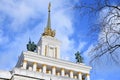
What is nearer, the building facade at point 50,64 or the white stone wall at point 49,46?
the building facade at point 50,64

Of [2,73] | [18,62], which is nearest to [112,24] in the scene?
[2,73]

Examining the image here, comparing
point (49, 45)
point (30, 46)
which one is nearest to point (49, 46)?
point (49, 45)

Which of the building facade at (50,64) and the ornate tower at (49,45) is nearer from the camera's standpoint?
the building facade at (50,64)

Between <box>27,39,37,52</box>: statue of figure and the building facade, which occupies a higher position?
<box>27,39,37,52</box>: statue of figure

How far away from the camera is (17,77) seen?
39.8 m

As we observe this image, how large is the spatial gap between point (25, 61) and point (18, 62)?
5.48 meters

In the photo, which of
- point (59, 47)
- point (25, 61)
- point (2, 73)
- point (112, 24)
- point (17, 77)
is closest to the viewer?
point (112, 24)

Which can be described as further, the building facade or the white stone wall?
the white stone wall

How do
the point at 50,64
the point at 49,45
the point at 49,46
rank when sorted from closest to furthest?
the point at 50,64 < the point at 49,46 < the point at 49,45

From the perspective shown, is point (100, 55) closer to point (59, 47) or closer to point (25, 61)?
point (25, 61)

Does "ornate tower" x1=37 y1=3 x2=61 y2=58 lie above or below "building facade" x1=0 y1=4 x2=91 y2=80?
above

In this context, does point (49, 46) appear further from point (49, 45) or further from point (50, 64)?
point (50, 64)

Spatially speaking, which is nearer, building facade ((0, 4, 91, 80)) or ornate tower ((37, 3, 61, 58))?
building facade ((0, 4, 91, 80))

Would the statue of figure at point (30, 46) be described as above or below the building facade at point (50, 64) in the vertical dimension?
above
